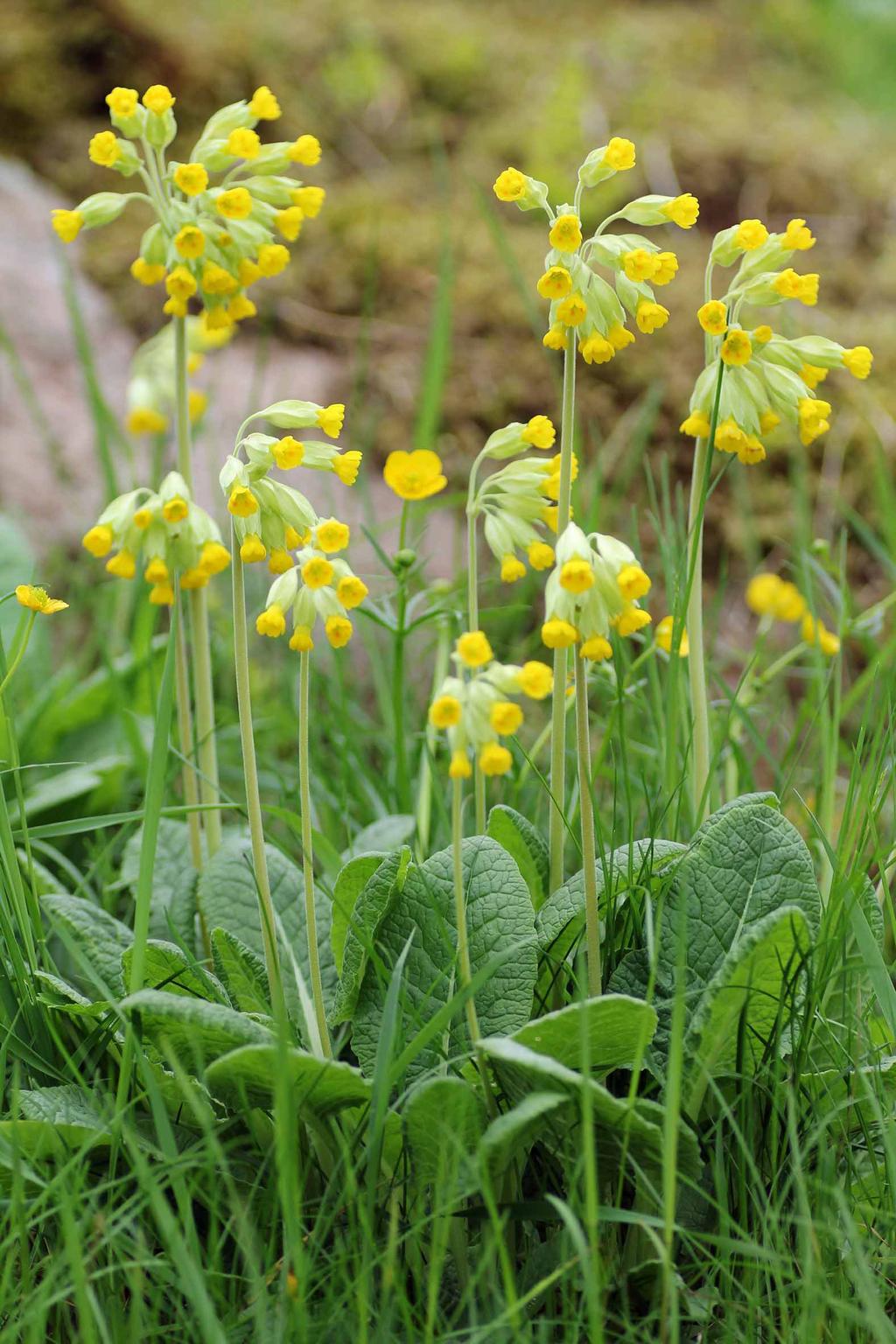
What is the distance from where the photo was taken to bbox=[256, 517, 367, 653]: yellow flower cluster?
1418mm

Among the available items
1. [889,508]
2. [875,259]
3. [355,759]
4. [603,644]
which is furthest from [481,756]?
[875,259]

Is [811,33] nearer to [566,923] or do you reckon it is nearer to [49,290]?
[49,290]

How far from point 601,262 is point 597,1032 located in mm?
877

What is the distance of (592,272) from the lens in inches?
58.3

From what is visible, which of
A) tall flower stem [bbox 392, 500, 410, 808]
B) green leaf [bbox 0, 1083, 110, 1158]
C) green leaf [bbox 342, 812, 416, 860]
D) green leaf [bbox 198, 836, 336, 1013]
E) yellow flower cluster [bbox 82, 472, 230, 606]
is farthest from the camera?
green leaf [bbox 342, 812, 416, 860]

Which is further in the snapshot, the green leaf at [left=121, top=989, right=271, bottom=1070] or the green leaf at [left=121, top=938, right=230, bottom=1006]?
the green leaf at [left=121, top=938, right=230, bottom=1006]

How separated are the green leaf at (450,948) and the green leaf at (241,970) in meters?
0.15

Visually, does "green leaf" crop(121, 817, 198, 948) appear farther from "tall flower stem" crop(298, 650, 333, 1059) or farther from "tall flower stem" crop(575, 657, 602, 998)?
"tall flower stem" crop(575, 657, 602, 998)

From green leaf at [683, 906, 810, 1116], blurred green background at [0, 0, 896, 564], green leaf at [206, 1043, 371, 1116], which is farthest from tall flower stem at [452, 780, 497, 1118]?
blurred green background at [0, 0, 896, 564]

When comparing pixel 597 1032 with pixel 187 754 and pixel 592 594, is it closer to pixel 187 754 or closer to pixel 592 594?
pixel 592 594

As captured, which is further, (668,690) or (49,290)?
(49,290)

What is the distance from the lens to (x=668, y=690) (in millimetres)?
1893

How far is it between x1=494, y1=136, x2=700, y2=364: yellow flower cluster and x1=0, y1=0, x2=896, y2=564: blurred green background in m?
1.76

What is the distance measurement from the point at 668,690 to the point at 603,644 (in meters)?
0.58
